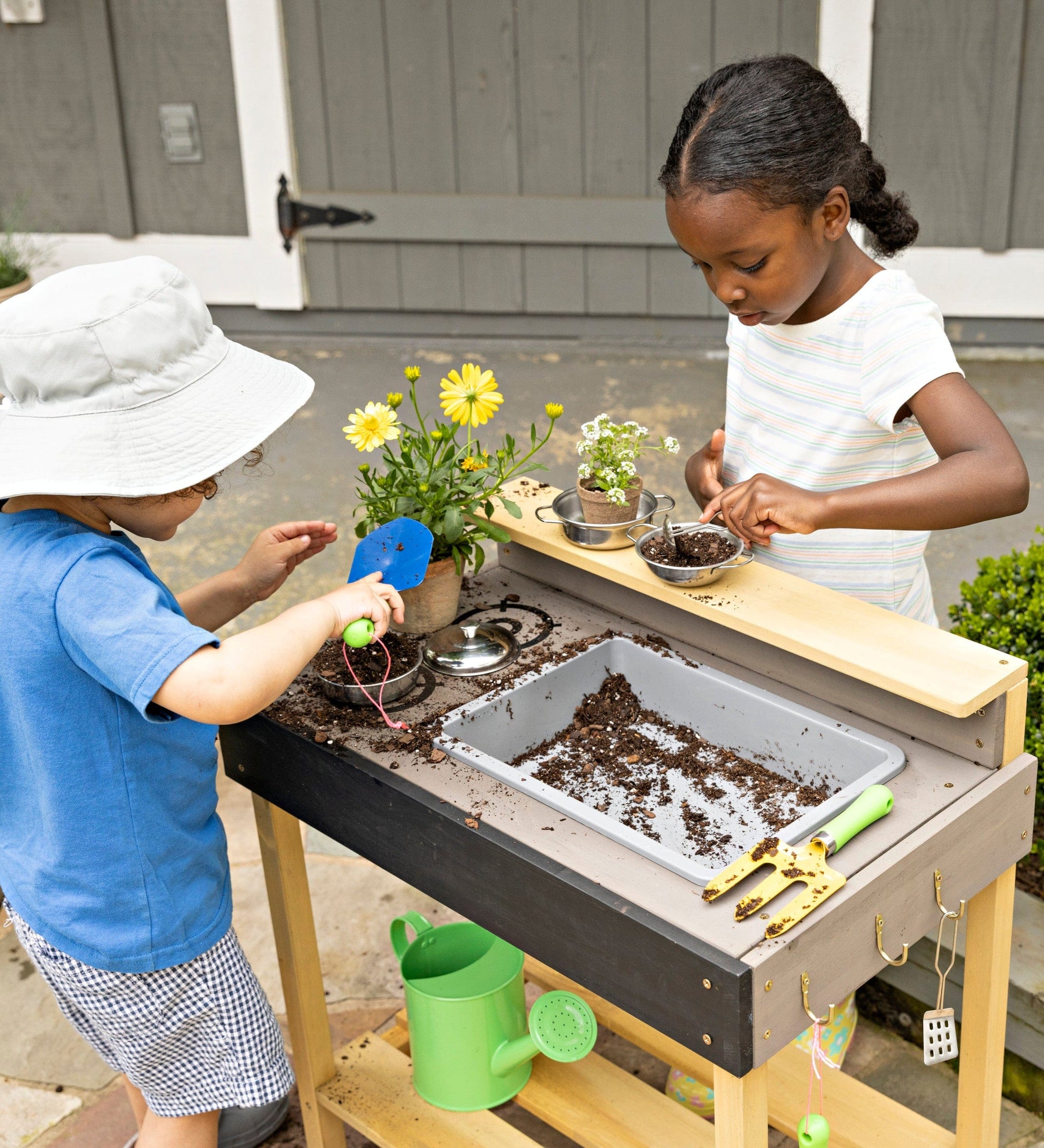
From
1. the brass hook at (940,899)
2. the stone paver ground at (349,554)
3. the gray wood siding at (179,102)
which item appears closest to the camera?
the brass hook at (940,899)

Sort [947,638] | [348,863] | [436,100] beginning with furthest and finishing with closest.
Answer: [436,100]
[348,863]
[947,638]

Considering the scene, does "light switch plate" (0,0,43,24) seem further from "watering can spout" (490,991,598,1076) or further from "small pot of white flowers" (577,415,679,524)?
"watering can spout" (490,991,598,1076)

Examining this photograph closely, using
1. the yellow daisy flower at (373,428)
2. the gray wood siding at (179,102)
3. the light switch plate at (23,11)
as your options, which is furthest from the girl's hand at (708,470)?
the light switch plate at (23,11)

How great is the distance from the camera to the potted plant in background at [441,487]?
176 cm

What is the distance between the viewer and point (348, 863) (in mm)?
2748

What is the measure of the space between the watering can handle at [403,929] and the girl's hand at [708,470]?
799 millimetres

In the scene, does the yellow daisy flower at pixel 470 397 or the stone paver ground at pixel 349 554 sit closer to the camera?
the yellow daisy flower at pixel 470 397

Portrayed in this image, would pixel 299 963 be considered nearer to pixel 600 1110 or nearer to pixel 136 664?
pixel 600 1110

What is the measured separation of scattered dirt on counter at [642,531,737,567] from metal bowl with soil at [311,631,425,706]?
1.16 feet

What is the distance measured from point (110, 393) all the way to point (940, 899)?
1077 mm

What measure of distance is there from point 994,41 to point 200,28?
2.80 meters

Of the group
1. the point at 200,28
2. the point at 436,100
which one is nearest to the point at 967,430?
the point at 436,100

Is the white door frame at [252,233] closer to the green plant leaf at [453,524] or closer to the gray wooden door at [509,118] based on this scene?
the gray wooden door at [509,118]

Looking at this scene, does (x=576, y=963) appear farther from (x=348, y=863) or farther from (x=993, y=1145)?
(x=348, y=863)
